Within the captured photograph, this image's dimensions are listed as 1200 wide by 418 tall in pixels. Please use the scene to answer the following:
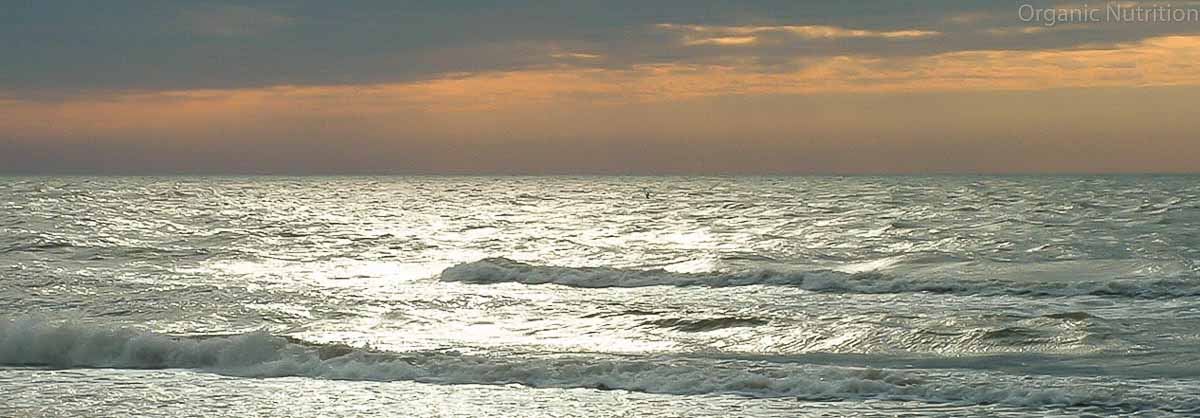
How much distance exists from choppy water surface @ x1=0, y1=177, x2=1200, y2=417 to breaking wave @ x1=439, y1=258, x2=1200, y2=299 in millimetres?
127

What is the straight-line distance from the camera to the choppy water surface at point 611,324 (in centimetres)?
1493

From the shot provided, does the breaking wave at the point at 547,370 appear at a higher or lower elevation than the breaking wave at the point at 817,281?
higher

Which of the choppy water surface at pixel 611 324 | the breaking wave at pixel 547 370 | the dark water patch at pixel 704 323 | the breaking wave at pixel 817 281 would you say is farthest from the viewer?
the breaking wave at pixel 817 281

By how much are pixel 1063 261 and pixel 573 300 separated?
1445 cm

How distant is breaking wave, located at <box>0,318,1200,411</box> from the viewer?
48.3 ft

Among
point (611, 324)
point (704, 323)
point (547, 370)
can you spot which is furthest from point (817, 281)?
point (547, 370)

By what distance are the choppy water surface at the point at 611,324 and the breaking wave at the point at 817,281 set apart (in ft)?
0.42

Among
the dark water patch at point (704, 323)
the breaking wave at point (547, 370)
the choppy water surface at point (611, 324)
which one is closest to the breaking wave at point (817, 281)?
the choppy water surface at point (611, 324)

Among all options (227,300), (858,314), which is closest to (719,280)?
(858,314)

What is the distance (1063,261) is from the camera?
33656 mm

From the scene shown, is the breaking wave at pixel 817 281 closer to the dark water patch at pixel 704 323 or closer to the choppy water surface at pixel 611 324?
the choppy water surface at pixel 611 324

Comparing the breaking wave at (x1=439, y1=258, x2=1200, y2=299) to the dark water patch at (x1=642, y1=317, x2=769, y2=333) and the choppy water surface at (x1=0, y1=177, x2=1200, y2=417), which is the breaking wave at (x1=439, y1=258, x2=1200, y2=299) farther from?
the dark water patch at (x1=642, y1=317, x2=769, y2=333)

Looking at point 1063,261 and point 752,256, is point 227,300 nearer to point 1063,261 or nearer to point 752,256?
point 752,256

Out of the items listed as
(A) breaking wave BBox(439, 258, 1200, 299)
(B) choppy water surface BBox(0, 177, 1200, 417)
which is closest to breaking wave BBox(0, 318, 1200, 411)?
(B) choppy water surface BBox(0, 177, 1200, 417)
